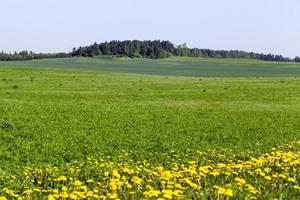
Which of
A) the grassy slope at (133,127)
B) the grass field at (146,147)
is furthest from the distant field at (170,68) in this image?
the grass field at (146,147)

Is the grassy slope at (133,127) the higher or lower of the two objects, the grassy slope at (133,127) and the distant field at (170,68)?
the higher

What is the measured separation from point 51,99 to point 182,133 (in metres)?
12.5

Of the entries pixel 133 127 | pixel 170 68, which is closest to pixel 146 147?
pixel 133 127

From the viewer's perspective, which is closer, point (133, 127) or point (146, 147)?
point (146, 147)

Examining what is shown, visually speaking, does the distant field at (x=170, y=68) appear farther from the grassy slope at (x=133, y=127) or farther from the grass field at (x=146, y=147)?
the grass field at (x=146, y=147)

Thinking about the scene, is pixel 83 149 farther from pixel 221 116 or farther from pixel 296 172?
pixel 221 116

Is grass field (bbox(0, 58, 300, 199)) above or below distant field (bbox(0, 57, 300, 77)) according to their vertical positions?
Result: above

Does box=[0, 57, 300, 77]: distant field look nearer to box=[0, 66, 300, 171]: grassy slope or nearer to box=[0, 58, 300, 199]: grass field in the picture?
box=[0, 66, 300, 171]: grassy slope

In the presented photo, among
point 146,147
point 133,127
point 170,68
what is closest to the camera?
point 146,147

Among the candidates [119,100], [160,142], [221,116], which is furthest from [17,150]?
[119,100]

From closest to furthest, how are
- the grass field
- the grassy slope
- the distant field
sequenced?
the grass field → the grassy slope → the distant field

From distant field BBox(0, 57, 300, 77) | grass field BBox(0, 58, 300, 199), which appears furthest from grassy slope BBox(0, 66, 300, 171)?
distant field BBox(0, 57, 300, 77)

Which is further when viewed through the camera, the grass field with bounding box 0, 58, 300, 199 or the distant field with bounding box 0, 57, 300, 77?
the distant field with bounding box 0, 57, 300, 77

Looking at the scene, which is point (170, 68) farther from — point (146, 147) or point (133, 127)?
point (146, 147)
